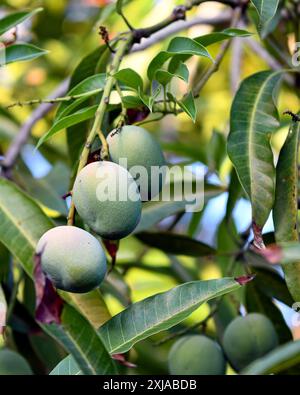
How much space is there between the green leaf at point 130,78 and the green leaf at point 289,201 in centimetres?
25

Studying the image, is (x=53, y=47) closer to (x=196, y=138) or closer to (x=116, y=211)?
(x=196, y=138)

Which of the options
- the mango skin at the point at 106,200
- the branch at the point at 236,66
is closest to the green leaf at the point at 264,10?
the mango skin at the point at 106,200

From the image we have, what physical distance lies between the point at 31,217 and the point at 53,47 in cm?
167

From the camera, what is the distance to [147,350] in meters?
1.90

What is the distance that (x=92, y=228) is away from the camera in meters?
0.95

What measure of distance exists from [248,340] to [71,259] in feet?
1.65

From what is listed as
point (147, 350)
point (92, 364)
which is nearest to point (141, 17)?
point (147, 350)

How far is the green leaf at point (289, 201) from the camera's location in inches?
42.2

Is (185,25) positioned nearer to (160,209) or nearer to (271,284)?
(160,209)

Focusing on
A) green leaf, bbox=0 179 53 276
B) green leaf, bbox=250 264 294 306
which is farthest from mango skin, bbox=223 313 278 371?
green leaf, bbox=0 179 53 276

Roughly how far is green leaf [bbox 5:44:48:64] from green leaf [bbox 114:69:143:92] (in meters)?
0.27

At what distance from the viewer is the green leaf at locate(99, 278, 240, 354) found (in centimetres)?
99

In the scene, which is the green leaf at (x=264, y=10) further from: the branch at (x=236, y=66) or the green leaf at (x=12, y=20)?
the branch at (x=236, y=66)

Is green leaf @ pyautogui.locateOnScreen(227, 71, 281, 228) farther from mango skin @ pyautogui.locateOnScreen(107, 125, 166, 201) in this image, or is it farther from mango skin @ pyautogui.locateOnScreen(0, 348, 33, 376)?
mango skin @ pyautogui.locateOnScreen(0, 348, 33, 376)
